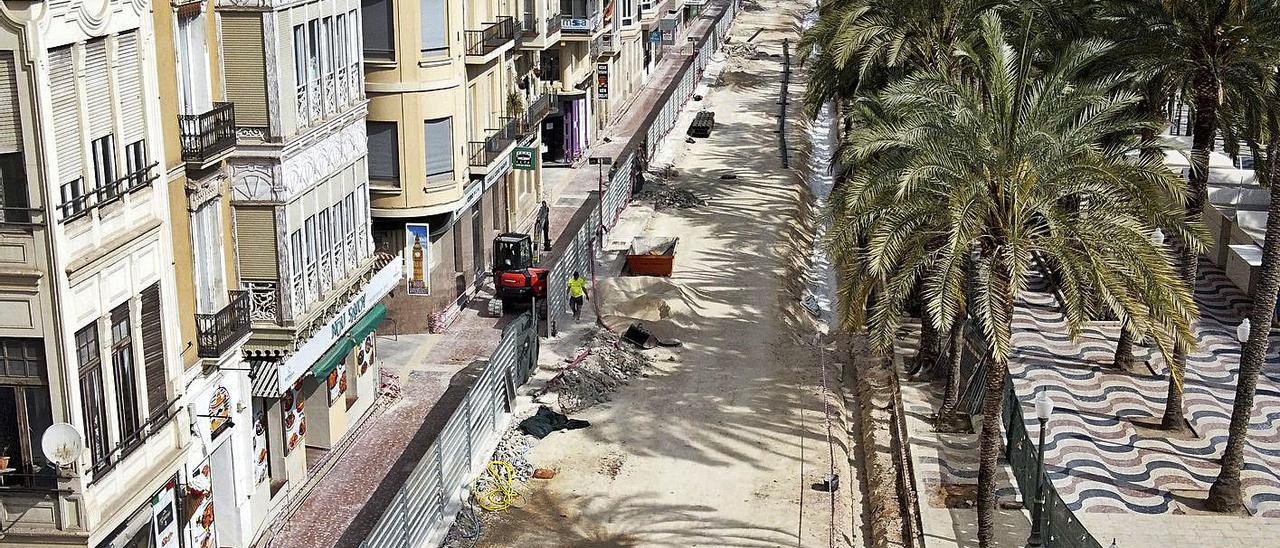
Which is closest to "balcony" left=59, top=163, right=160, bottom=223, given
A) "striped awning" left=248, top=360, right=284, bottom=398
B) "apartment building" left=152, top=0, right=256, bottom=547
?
"apartment building" left=152, top=0, right=256, bottom=547

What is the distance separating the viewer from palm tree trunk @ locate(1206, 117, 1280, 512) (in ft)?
81.8

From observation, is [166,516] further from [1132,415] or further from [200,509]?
[1132,415]

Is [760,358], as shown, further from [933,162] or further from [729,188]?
[729,188]

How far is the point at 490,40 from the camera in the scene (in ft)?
134

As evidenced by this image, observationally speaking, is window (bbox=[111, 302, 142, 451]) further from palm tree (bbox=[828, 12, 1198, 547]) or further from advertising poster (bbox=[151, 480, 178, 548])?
palm tree (bbox=[828, 12, 1198, 547])

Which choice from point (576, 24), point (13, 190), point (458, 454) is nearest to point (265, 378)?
point (458, 454)

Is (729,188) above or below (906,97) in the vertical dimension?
below

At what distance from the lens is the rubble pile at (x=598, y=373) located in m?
33.0

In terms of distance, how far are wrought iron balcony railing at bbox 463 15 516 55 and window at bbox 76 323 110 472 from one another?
21294 millimetres

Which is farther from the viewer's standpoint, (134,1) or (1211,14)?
(1211,14)

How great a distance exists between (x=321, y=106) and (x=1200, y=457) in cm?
1767

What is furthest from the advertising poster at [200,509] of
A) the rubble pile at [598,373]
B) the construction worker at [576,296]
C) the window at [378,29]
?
the construction worker at [576,296]

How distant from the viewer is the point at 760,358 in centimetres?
3650

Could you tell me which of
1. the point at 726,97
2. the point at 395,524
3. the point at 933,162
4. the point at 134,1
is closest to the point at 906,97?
the point at 933,162
